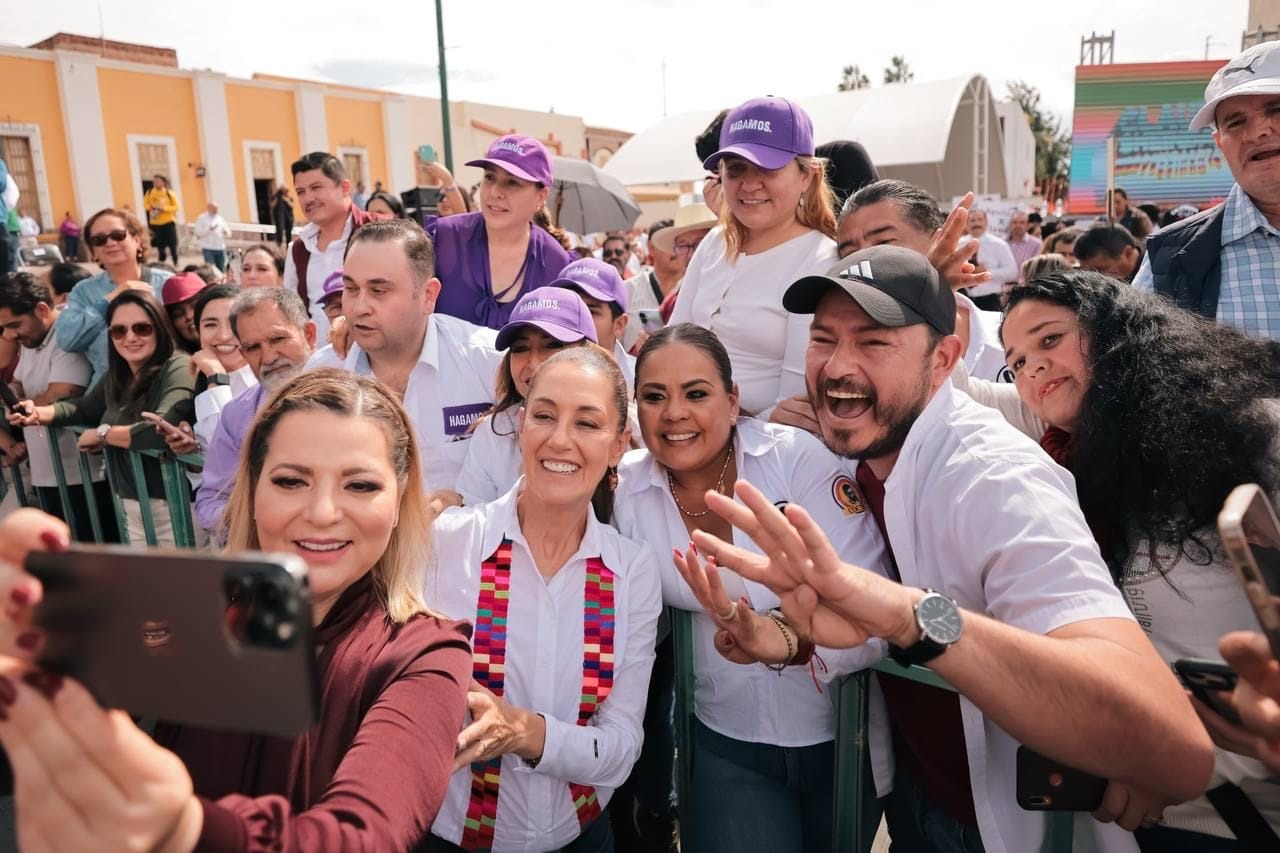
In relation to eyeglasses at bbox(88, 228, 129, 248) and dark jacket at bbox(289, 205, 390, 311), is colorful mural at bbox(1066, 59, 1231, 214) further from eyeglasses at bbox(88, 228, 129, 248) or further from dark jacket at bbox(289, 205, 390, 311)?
eyeglasses at bbox(88, 228, 129, 248)

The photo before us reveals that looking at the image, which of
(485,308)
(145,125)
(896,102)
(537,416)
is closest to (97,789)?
(537,416)

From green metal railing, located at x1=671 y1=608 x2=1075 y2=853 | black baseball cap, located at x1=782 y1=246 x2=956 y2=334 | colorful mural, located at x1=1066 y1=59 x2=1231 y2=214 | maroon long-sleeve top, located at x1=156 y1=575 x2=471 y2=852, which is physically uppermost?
colorful mural, located at x1=1066 y1=59 x2=1231 y2=214

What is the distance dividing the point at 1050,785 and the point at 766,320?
6.73 feet

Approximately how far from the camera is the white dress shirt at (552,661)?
217cm

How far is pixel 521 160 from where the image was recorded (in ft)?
14.1

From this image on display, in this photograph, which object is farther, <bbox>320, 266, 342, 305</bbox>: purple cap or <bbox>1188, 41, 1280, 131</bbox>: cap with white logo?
<bbox>320, 266, 342, 305</bbox>: purple cap

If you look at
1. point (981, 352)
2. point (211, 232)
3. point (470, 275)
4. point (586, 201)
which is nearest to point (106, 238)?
point (470, 275)

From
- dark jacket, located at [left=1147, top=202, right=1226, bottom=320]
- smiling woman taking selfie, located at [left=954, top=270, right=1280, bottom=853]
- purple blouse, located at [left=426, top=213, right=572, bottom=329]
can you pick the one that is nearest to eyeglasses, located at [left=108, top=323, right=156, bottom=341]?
purple blouse, located at [left=426, top=213, right=572, bottom=329]

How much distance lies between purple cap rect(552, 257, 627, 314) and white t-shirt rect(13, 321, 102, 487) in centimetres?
321

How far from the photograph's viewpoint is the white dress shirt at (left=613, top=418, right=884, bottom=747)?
233 cm

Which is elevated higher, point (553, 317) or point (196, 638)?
point (553, 317)

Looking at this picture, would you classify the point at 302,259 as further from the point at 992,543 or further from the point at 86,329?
the point at 992,543

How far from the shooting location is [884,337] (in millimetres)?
2174

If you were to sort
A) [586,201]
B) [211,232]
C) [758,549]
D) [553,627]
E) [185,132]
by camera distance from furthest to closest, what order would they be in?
[185,132], [211,232], [586,201], [758,549], [553,627]
